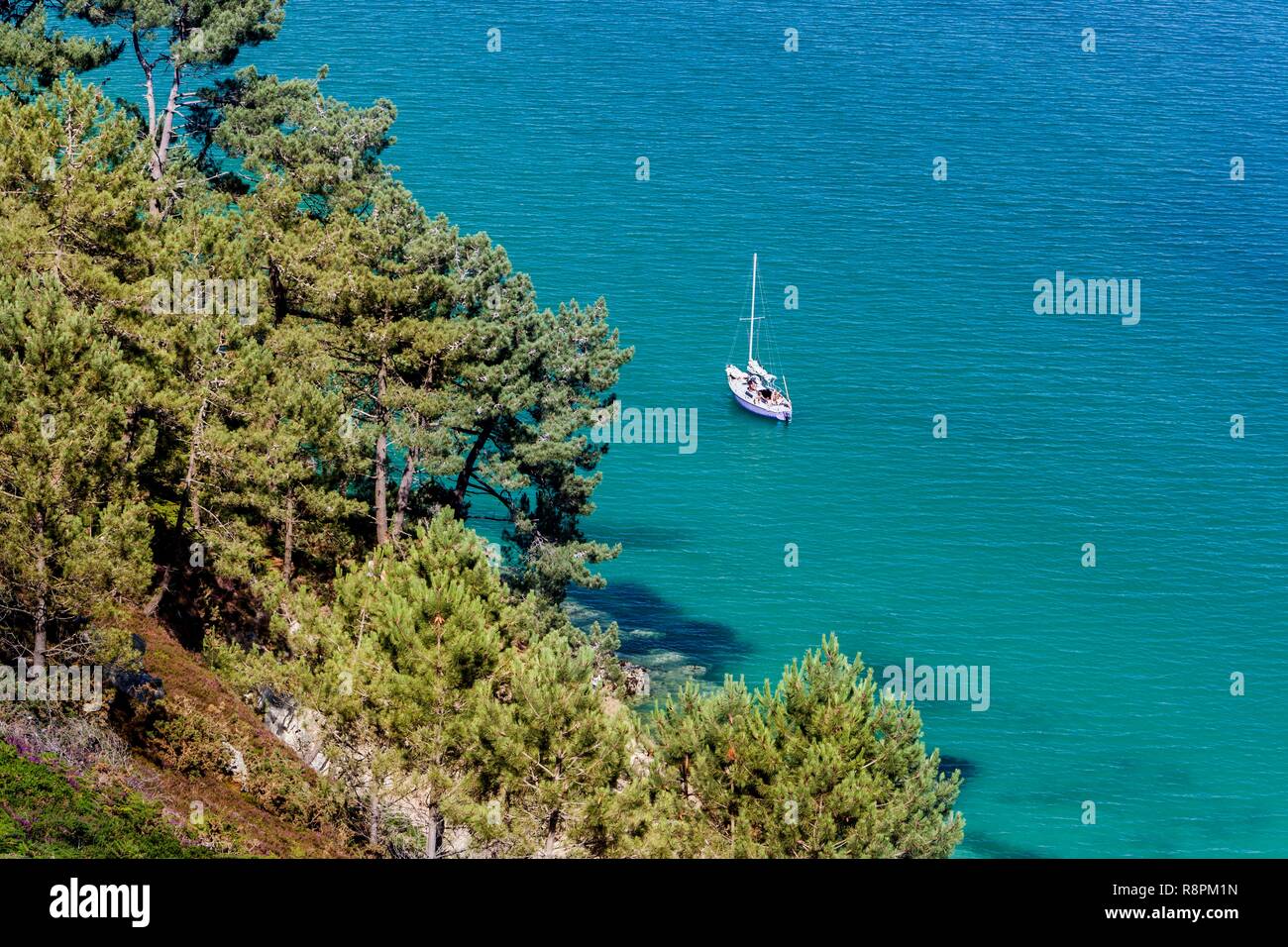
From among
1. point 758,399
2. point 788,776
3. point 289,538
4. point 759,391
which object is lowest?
point 788,776

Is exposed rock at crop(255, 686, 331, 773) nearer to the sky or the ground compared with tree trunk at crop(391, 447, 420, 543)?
nearer to the ground

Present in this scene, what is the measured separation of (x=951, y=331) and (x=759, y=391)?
693 inches

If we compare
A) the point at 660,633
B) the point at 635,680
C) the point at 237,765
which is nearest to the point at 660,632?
the point at 660,633

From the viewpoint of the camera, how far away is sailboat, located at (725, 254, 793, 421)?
93119 millimetres

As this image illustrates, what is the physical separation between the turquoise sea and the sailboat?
1.30 meters

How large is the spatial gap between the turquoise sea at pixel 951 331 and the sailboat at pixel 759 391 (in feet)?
4.28

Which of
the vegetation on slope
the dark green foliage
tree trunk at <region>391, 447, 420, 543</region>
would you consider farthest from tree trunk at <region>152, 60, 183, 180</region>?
the dark green foliage

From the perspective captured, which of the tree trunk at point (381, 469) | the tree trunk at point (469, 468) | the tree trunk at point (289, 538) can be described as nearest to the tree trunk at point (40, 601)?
the tree trunk at point (289, 538)

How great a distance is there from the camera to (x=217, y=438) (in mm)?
40281

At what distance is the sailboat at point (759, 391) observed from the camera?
93.1 meters

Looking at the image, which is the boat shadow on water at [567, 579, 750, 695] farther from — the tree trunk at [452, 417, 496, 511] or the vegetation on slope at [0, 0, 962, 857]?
the tree trunk at [452, 417, 496, 511]

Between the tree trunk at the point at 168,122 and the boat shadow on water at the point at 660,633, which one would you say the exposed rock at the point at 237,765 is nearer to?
the boat shadow on water at the point at 660,633

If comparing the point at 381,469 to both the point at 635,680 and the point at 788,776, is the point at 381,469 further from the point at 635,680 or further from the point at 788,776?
the point at 788,776

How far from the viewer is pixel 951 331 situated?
103875 millimetres
